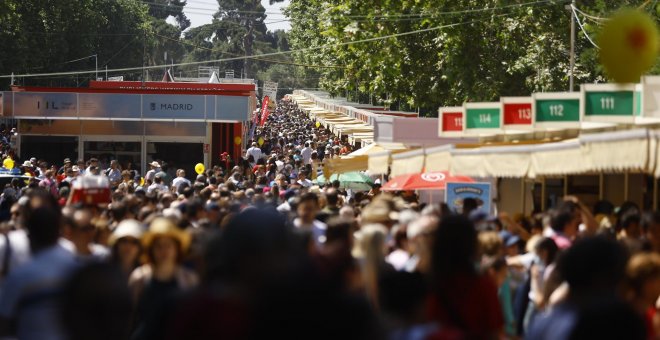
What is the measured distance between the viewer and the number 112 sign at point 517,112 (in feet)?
60.5

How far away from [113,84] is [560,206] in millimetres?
45931

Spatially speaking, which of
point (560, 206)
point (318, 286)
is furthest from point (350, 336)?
point (560, 206)

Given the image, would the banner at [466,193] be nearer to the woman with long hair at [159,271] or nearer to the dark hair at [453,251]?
the woman with long hair at [159,271]

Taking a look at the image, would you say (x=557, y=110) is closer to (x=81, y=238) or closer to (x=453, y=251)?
(x=81, y=238)

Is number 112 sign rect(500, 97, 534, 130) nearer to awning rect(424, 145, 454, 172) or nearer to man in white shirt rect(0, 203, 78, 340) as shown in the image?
awning rect(424, 145, 454, 172)

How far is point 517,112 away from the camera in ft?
61.4

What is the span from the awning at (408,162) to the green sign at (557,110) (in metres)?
1.61

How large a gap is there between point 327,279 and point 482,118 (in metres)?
16.1

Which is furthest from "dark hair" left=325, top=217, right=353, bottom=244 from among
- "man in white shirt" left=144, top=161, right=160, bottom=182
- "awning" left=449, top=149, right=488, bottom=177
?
"man in white shirt" left=144, top=161, right=160, bottom=182

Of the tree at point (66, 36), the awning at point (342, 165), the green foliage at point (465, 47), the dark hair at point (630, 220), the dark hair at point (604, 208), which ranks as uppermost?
the tree at point (66, 36)

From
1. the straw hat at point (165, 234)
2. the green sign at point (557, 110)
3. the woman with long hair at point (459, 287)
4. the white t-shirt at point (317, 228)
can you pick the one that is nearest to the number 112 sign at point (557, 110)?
the green sign at point (557, 110)

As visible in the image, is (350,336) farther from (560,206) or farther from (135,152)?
(135,152)

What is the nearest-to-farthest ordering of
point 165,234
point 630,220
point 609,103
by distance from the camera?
point 165,234 → point 630,220 → point 609,103

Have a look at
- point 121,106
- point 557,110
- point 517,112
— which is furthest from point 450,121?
point 121,106
